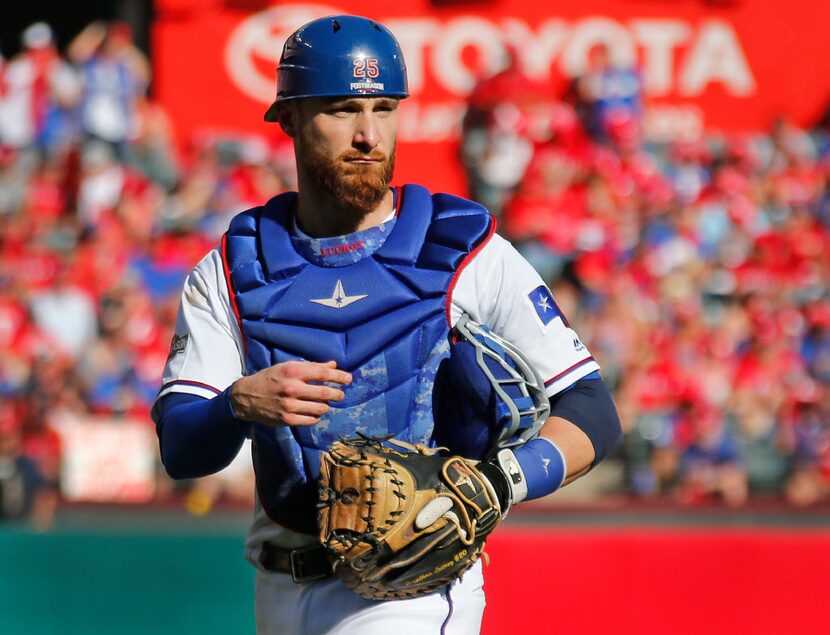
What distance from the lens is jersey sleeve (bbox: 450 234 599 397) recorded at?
3.06 m

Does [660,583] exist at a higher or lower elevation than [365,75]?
lower

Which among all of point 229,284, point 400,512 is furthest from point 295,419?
point 229,284

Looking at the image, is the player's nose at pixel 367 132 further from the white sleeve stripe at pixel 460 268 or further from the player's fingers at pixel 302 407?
the player's fingers at pixel 302 407

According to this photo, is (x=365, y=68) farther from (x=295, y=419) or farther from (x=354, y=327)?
(x=295, y=419)

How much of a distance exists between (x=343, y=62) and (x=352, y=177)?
10.7 inches

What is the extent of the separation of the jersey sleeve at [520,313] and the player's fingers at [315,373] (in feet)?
1.57

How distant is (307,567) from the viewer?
3006 mm

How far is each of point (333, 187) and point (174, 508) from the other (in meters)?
3.97

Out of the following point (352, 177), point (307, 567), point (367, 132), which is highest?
point (367, 132)

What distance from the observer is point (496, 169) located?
1055 cm

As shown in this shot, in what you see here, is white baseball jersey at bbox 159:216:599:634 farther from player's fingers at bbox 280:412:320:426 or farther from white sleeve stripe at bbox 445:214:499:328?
player's fingers at bbox 280:412:320:426

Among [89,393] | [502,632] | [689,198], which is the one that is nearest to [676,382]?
[689,198]

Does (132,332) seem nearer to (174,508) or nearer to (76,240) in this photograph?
(76,240)

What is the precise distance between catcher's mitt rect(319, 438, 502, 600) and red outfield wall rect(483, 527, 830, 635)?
3034mm
